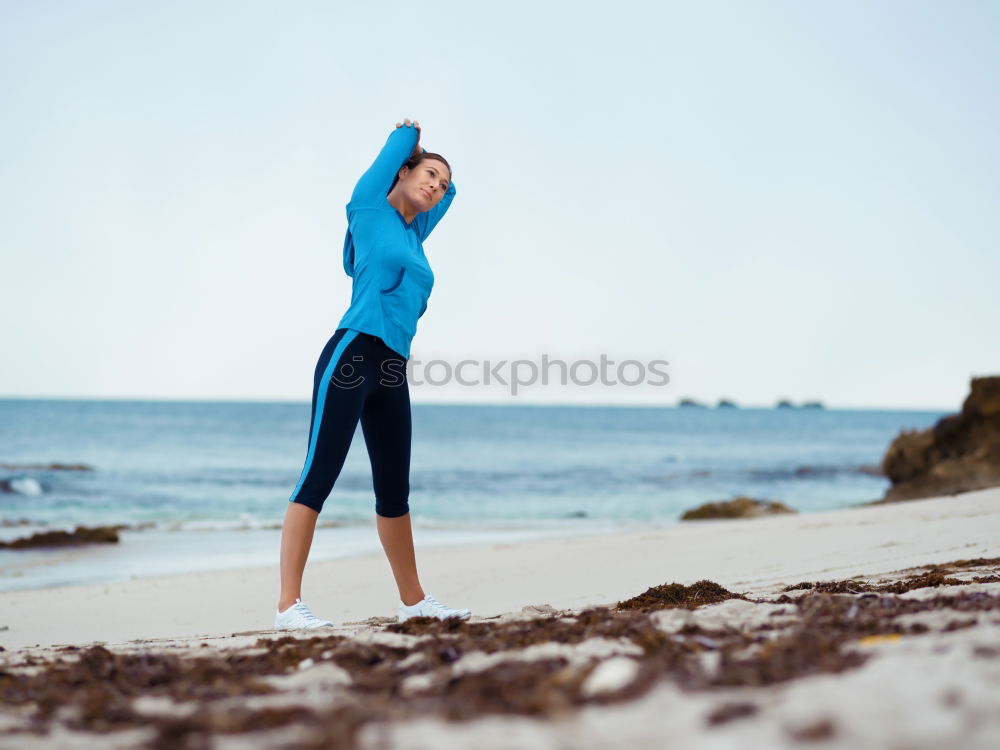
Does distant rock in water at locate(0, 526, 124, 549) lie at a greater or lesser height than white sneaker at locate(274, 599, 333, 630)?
lesser

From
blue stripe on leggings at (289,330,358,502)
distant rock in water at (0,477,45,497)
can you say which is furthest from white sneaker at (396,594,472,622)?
distant rock in water at (0,477,45,497)

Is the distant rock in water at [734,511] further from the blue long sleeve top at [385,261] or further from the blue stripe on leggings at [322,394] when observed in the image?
the blue stripe on leggings at [322,394]

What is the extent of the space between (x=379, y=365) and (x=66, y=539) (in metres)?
7.70

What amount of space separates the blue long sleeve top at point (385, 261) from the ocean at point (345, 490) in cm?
513

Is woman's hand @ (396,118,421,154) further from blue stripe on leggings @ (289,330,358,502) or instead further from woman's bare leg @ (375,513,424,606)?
woman's bare leg @ (375,513,424,606)

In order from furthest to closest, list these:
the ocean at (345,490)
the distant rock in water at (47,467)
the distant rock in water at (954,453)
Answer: the distant rock in water at (47,467) < the distant rock in water at (954,453) < the ocean at (345,490)

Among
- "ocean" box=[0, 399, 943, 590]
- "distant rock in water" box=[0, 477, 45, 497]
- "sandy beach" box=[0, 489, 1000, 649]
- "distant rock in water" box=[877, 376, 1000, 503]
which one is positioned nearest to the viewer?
"sandy beach" box=[0, 489, 1000, 649]

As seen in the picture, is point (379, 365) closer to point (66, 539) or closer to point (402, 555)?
point (402, 555)

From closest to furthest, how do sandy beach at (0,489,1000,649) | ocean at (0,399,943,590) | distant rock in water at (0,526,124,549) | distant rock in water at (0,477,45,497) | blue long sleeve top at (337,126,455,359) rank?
blue long sleeve top at (337,126,455,359) → sandy beach at (0,489,1000,649) → ocean at (0,399,943,590) → distant rock in water at (0,526,124,549) → distant rock in water at (0,477,45,497)

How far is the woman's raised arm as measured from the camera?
3270 millimetres

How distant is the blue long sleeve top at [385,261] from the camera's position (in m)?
3.16

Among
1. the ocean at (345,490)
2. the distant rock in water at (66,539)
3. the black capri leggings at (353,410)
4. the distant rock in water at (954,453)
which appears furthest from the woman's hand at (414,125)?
the distant rock in water at (954,453)

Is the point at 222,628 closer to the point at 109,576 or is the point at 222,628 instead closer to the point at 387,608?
the point at 387,608

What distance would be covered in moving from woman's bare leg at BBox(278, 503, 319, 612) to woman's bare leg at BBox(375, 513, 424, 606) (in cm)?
35
